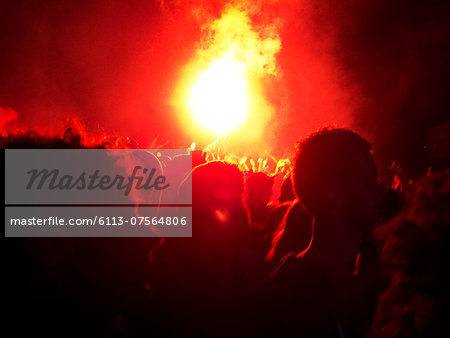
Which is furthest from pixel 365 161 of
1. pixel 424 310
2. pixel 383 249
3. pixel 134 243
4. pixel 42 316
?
pixel 42 316

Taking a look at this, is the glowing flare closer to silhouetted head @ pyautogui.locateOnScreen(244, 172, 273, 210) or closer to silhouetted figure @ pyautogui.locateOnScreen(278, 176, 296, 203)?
silhouetted head @ pyautogui.locateOnScreen(244, 172, 273, 210)

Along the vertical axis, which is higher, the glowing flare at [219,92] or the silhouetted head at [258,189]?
the glowing flare at [219,92]

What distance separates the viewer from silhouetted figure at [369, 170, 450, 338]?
88 cm

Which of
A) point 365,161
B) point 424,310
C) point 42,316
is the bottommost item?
point 424,310

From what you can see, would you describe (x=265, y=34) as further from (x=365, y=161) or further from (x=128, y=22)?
(x=365, y=161)

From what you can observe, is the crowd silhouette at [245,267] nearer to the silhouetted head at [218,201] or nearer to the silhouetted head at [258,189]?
the silhouetted head at [218,201]

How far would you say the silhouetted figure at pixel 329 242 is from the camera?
55.6 inches

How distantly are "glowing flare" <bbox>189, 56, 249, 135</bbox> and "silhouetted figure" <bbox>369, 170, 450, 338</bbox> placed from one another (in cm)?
676

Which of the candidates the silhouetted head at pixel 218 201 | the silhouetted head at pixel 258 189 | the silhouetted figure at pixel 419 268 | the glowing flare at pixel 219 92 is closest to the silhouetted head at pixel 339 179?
the silhouetted head at pixel 218 201

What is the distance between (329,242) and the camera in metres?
1.70

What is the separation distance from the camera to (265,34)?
8.52 meters

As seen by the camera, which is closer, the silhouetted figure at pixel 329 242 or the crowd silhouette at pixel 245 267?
the crowd silhouette at pixel 245 267

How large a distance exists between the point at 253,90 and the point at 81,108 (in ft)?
17.4

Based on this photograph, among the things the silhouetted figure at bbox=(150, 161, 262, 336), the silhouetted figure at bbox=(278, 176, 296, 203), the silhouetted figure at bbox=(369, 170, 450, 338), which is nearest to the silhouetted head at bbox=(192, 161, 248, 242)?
the silhouetted figure at bbox=(150, 161, 262, 336)
